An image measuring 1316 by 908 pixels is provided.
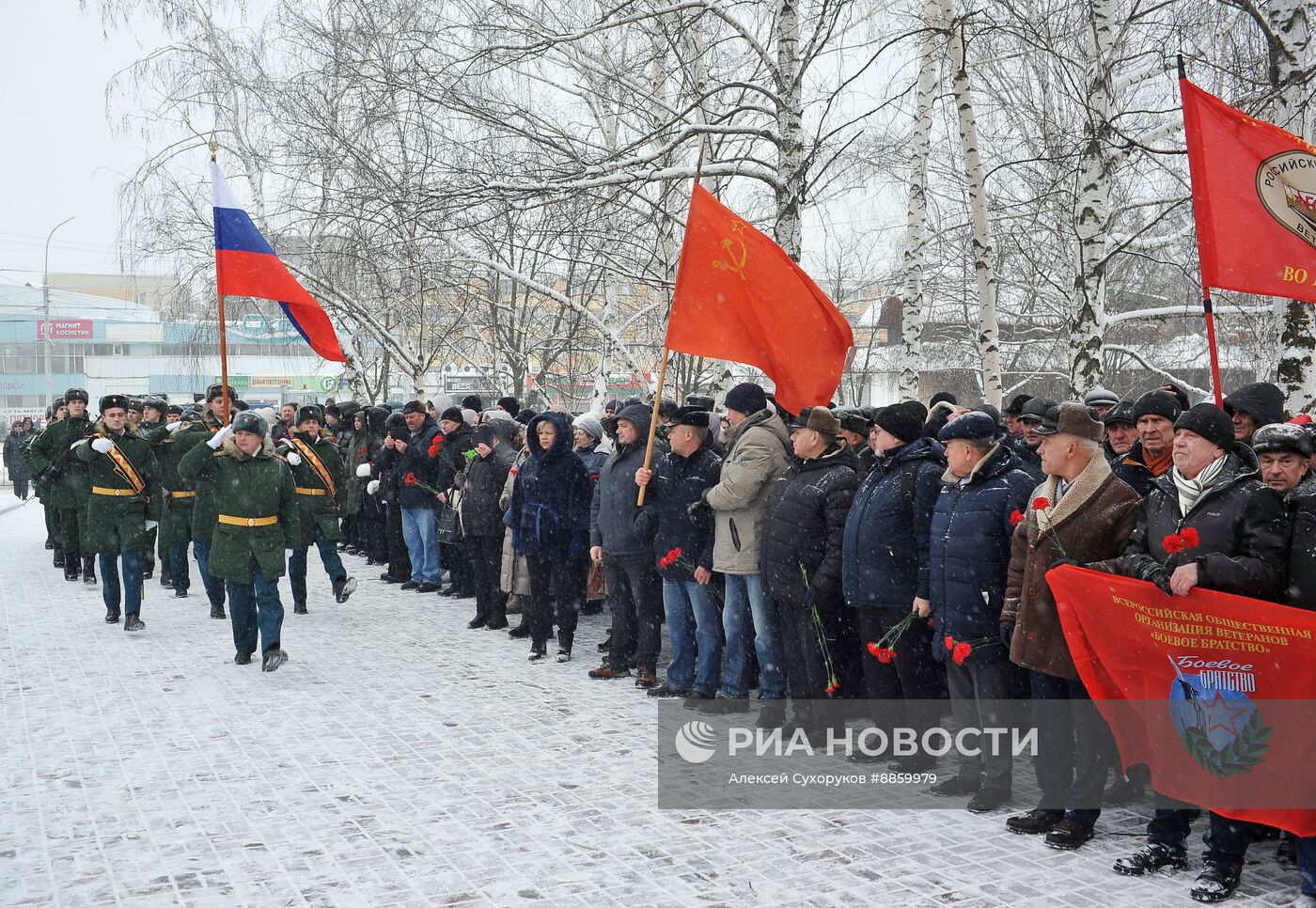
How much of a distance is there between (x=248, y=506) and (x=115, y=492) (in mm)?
2757

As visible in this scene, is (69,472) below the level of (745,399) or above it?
below

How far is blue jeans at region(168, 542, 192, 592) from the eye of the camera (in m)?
13.0

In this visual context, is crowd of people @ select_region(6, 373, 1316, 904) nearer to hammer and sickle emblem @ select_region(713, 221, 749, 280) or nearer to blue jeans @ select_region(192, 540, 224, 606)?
blue jeans @ select_region(192, 540, 224, 606)

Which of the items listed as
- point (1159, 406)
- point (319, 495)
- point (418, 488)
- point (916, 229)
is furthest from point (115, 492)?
point (1159, 406)

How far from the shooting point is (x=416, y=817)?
18.8ft

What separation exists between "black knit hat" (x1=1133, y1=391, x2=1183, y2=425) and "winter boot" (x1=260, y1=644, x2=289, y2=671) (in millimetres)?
6800

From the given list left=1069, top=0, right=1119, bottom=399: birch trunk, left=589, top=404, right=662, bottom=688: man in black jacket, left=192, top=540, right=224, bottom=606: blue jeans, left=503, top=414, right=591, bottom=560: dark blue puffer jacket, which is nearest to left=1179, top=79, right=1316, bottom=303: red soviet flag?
left=1069, top=0, right=1119, bottom=399: birch trunk

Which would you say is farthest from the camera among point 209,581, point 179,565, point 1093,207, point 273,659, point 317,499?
point 179,565

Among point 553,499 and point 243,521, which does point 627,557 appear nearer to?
point 553,499

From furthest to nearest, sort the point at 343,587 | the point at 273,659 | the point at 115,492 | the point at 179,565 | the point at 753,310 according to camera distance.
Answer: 1. the point at 179,565
2. the point at 343,587
3. the point at 115,492
4. the point at 273,659
5. the point at 753,310

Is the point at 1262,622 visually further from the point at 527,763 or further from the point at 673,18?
A: the point at 673,18

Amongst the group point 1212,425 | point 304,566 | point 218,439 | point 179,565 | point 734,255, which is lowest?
point 179,565

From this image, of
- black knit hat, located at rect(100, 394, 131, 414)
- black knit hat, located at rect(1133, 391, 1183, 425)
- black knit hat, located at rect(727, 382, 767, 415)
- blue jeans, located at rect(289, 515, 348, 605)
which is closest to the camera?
black knit hat, located at rect(1133, 391, 1183, 425)

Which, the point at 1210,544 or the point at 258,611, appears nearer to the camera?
the point at 1210,544
